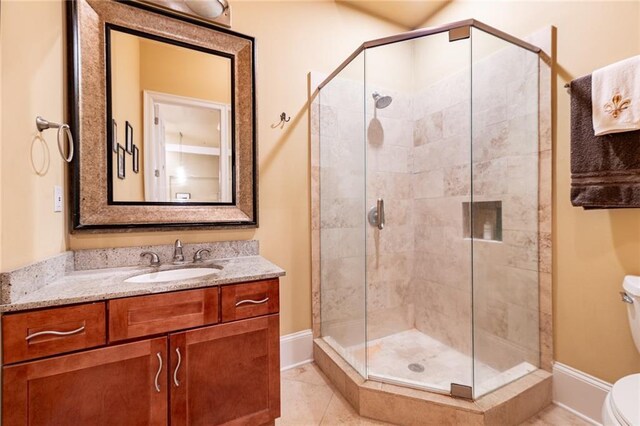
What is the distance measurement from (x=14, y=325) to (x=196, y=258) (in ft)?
2.54

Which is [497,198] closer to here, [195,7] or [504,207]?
[504,207]

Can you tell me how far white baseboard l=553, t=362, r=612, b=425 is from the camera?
1376mm

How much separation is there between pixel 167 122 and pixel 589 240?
2.36 meters

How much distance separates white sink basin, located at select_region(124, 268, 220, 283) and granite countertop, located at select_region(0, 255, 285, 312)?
1.0 inches

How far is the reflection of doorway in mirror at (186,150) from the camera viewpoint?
1.59 meters

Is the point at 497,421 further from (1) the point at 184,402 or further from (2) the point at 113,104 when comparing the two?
(2) the point at 113,104

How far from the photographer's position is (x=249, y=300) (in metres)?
1.29

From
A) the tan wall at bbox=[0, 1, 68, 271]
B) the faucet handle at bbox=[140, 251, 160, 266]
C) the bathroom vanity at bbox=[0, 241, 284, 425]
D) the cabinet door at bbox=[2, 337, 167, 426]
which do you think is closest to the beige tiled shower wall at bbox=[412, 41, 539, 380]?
the bathroom vanity at bbox=[0, 241, 284, 425]

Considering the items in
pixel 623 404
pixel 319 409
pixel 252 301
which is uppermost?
pixel 252 301

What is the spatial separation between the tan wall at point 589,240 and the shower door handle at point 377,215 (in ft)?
3.28

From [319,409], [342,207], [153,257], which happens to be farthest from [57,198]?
[319,409]

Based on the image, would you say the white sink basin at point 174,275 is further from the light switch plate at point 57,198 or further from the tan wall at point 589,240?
the tan wall at point 589,240

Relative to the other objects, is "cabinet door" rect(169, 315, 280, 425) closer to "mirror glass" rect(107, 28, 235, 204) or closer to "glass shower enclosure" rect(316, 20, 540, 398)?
"glass shower enclosure" rect(316, 20, 540, 398)

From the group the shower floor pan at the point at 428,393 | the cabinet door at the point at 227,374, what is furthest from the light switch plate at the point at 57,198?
the shower floor pan at the point at 428,393
